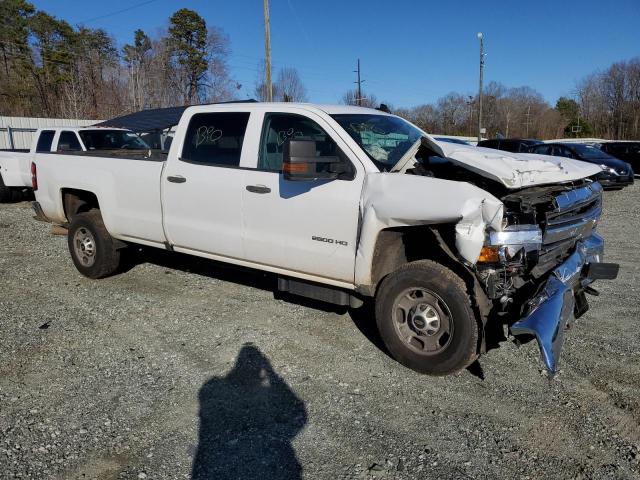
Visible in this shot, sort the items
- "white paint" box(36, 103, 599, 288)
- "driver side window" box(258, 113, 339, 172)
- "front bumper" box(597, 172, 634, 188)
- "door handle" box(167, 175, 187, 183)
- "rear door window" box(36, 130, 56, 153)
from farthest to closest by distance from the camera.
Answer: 1. "front bumper" box(597, 172, 634, 188)
2. "rear door window" box(36, 130, 56, 153)
3. "door handle" box(167, 175, 187, 183)
4. "driver side window" box(258, 113, 339, 172)
5. "white paint" box(36, 103, 599, 288)

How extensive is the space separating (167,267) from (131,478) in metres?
4.38

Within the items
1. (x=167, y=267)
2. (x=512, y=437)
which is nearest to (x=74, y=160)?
(x=167, y=267)

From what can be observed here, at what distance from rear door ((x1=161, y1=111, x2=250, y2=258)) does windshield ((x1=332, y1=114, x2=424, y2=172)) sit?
103 cm

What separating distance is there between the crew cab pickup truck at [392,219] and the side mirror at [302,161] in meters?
0.01

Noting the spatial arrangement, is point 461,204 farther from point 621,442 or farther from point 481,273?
point 621,442

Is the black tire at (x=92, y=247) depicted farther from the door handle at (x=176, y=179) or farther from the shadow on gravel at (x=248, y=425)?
the shadow on gravel at (x=248, y=425)

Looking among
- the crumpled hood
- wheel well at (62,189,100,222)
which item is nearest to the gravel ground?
wheel well at (62,189,100,222)

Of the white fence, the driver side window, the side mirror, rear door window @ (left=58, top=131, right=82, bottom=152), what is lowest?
the side mirror

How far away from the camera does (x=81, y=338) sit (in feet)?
15.0

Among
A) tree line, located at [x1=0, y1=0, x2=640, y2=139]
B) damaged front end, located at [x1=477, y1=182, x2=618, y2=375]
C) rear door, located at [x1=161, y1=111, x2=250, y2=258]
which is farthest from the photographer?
tree line, located at [x1=0, y1=0, x2=640, y2=139]

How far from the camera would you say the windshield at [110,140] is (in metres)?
11.5

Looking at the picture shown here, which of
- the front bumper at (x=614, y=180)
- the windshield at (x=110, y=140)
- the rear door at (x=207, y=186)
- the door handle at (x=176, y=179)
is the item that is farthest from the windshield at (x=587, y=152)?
the door handle at (x=176, y=179)

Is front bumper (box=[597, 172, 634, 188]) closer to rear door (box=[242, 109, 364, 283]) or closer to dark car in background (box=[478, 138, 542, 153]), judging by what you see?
dark car in background (box=[478, 138, 542, 153])

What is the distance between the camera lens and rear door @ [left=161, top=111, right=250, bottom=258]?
15.5ft
